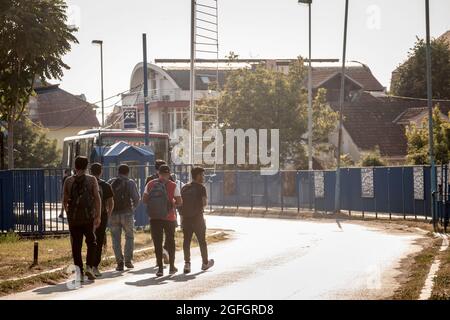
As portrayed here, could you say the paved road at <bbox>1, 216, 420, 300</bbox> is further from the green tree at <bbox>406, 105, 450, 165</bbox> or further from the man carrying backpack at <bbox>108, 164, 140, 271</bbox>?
the green tree at <bbox>406, 105, 450, 165</bbox>

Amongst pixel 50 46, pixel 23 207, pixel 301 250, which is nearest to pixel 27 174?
pixel 23 207

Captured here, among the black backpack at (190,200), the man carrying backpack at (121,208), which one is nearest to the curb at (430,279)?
the black backpack at (190,200)

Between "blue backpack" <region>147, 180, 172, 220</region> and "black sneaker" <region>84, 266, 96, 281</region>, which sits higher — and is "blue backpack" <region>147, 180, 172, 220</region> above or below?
above

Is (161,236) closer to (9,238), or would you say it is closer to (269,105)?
(9,238)

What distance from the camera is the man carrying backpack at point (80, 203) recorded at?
15.7 meters

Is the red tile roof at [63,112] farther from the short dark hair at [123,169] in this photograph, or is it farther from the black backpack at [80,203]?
the black backpack at [80,203]

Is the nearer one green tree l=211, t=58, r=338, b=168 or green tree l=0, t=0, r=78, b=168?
green tree l=0, t=0, r=78, b=168

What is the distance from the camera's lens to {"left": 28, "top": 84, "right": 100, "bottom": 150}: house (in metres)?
106

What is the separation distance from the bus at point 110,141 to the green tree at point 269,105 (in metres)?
24.7

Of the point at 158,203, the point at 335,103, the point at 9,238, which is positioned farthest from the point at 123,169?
the point at 335,103

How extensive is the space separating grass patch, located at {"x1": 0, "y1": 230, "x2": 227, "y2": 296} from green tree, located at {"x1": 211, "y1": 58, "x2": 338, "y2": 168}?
35.9m

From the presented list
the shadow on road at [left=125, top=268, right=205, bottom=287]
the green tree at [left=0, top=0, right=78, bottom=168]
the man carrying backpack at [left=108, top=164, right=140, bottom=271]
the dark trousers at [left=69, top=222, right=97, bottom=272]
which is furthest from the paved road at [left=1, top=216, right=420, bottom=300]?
the green tree at [left=0, top=0, right=78, bottom=168]

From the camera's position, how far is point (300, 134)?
2554 inches

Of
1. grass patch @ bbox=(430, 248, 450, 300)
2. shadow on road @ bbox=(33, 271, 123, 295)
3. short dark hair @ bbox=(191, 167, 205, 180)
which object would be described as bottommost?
shadow on road @ bbox=(33, 271, 123, 295)
